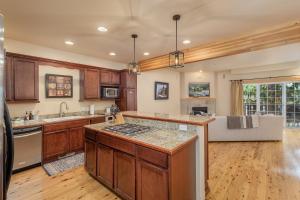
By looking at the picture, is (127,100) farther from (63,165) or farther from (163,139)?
(163,139)

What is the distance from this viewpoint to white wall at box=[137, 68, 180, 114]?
19.7ft

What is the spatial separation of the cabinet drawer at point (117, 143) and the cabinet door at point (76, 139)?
5.51ft

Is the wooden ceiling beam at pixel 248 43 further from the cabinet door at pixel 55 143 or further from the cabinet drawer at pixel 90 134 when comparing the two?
the cabinet door at pixel 55 143

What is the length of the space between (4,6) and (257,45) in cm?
418

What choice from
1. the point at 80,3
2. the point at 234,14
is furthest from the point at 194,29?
the point at 80,3

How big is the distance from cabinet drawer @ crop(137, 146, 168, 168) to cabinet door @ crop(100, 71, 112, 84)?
3400 millimetres

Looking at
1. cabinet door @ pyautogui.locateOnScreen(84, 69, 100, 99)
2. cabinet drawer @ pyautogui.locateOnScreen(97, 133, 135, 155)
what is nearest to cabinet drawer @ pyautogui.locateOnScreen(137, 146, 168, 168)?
cabinet drawer @ pyautogui.locateOnScreen(97, 133, 135, 155)

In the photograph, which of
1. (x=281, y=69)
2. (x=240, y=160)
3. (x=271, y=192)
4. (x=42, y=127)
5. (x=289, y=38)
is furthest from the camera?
(x=281, y=69)

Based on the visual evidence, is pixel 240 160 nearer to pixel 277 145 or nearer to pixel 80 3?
pixel 277 145

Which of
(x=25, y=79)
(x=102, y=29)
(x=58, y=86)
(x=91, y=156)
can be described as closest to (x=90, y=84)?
(x=58, y=86)

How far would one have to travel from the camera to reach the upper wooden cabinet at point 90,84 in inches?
174

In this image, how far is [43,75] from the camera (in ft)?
12.7

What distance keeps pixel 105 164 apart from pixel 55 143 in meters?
1.81

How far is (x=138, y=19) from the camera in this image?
259cm
